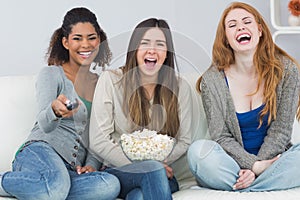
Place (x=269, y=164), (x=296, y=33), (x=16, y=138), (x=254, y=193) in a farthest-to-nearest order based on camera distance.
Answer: (x=296, y=33), (x=16, y=138), (x=269, y=164), (x=254, y=193)

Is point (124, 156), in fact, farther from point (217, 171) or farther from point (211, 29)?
point (211, 29)

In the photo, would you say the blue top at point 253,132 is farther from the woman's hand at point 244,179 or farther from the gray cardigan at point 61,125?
the gray cardigan at point 61,125

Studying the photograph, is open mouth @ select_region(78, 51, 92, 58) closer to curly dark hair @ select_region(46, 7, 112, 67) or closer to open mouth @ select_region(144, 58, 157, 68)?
curly dark hair @ select_region(46, 7, 112, 67)

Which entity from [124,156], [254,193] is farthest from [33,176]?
[254,193]

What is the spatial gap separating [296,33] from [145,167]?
130cm

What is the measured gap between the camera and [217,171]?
6.21 ft

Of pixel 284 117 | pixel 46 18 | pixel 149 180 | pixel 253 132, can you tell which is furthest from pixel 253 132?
pixel 46 18

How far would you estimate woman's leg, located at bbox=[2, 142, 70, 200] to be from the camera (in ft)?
5.74

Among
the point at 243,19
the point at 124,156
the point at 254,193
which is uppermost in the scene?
the point at 243,19

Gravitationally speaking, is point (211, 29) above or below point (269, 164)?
above

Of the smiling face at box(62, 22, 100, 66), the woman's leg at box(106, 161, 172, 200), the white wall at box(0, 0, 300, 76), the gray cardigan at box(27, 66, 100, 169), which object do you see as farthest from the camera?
the white wall at box(0, 0, 300, 76)

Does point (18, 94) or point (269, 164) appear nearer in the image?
point (269, 164)

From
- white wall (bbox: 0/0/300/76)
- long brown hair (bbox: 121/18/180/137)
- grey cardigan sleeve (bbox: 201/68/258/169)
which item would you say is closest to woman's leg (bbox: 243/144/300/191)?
grey cardigan sleeve (bbox: 201/68/258/169)

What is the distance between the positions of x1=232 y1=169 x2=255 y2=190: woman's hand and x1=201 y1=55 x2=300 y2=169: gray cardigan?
53 millimetres
